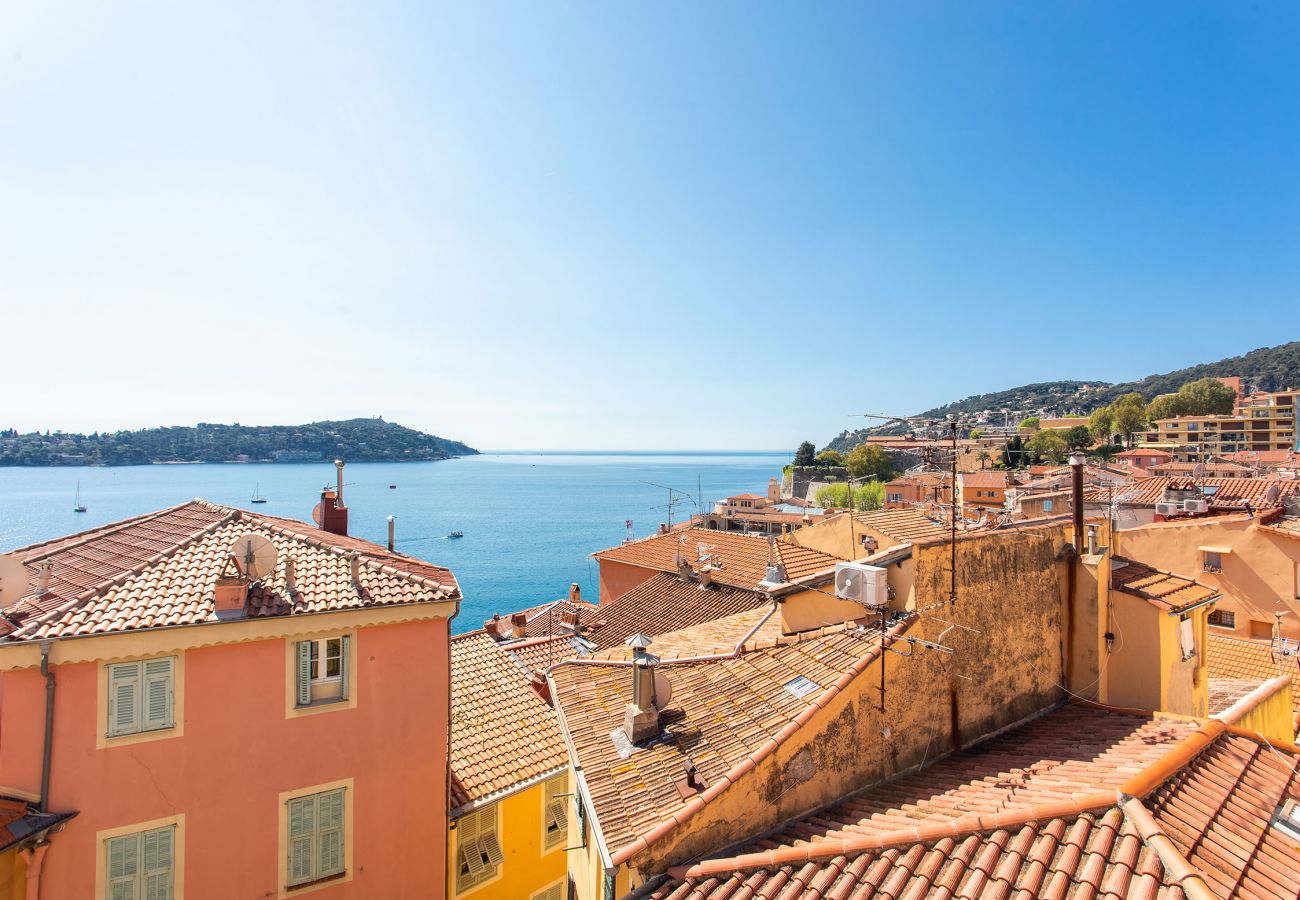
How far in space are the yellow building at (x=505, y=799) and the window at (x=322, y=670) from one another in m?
3.17

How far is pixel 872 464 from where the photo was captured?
373 ft

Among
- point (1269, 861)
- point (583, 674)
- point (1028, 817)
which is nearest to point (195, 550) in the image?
point (583, 674)

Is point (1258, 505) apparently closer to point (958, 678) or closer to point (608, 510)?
point (958, 678)

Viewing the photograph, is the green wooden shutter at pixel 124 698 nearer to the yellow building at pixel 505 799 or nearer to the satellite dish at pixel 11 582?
the satellite dish at pixel 11 582

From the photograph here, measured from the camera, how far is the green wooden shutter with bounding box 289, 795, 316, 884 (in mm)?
9172

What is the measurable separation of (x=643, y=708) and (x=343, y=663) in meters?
4.87

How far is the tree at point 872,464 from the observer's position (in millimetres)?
113438

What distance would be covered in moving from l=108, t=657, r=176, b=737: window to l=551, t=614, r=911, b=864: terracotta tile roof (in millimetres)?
5290

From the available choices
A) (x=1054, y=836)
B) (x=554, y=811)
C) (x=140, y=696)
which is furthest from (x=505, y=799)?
(x=1054, y=836)

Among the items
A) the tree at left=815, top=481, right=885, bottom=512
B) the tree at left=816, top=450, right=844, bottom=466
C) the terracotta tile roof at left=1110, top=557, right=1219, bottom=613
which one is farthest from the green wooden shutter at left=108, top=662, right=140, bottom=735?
the tree at left=816, top=450, right=844, bottom=466

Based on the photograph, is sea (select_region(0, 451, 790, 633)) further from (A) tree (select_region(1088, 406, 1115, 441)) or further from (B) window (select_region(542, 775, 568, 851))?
(A) tree (select_region(1088, 406, 1115, 441))

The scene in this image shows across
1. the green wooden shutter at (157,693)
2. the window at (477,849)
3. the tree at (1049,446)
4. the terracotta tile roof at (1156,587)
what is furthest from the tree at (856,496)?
the green wooden shutter at (157,693)

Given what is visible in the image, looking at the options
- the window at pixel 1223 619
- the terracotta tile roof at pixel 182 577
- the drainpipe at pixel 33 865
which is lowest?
the window at pixel 1223 619

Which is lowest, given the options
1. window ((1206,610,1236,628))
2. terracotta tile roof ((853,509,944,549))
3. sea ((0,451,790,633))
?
sea ((0,451,790,633))
